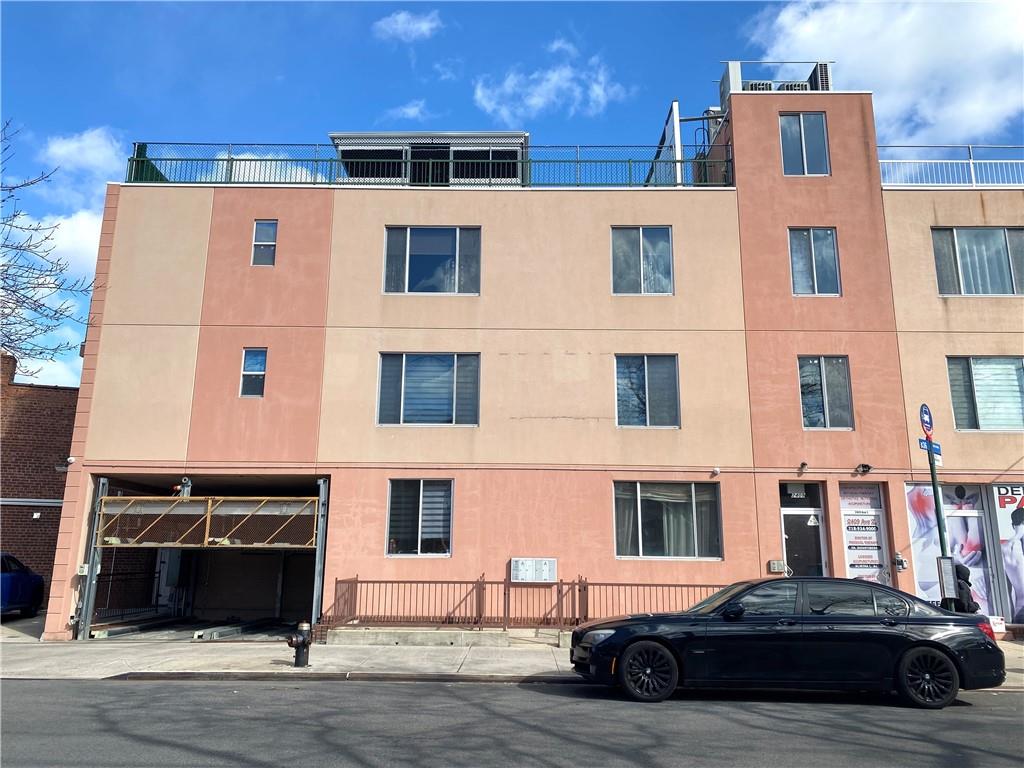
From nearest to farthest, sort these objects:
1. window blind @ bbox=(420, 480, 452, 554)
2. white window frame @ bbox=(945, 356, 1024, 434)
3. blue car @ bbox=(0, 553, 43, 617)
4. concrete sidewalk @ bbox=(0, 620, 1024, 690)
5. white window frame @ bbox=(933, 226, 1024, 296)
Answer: concrete sidewalk @ bbox=(0, 620, 1024, 690) → window blind @ bbox=(420, 480, 452, 554) → white window frame @ bbox=(945, 356, 1024, 434) → white window frame @ bbox=(933, 226, 1024, 296) → blue car @ bbox=(0, 553, 43, 617)

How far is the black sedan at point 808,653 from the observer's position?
9.35m

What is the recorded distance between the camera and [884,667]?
9391 millimetres

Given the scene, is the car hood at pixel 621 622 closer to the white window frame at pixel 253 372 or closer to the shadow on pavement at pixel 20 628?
the white window frame at pixel 253 372

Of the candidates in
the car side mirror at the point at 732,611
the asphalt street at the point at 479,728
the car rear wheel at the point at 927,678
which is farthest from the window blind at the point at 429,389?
the car rear wheel at the point at 927,678

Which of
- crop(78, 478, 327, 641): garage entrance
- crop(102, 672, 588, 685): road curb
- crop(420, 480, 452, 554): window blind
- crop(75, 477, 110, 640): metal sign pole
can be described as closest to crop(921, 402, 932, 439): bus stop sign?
crop(102, 672, 588, 685): road curb

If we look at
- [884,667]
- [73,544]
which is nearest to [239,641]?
[73,544]

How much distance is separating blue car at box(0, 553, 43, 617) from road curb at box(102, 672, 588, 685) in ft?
30.8

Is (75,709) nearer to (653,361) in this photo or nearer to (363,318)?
(363,318)

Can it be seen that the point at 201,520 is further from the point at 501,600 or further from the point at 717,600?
the point at 717,600

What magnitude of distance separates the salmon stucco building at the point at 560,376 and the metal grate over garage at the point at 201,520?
0.20 ft

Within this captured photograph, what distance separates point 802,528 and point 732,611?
25.2 ft

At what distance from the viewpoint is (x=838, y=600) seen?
32.0 ft

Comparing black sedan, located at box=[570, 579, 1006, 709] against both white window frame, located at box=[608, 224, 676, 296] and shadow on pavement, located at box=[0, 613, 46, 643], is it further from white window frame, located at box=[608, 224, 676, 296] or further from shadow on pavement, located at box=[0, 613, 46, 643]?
shadow on pavement, located at box=[0, 613, 46, 643]

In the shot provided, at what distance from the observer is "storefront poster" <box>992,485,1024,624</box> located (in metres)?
15.9
